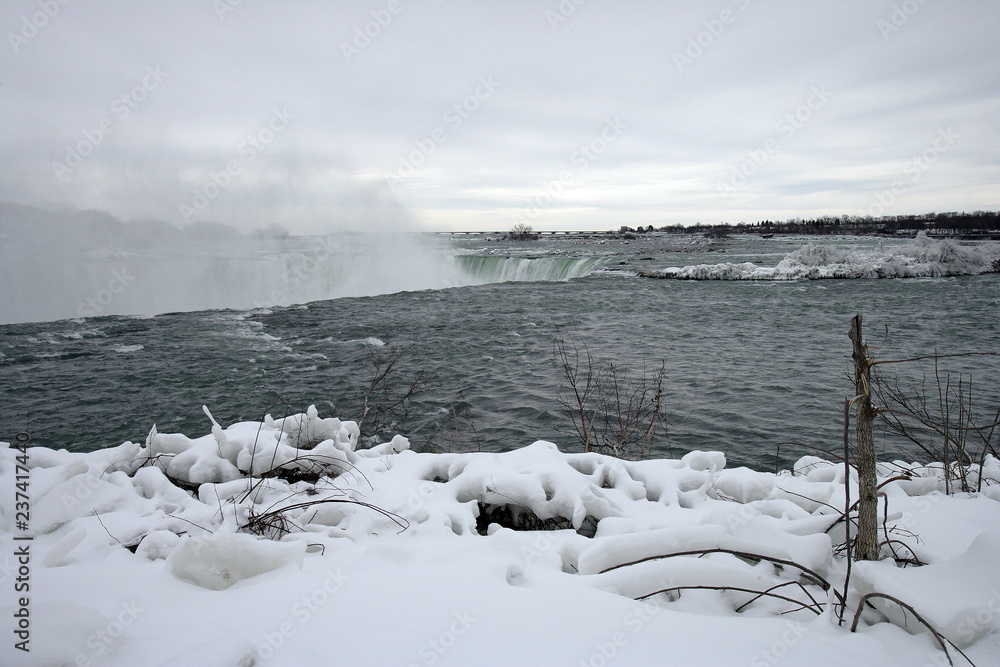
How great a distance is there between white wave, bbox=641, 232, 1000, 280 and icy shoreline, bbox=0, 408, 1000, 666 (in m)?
22.3

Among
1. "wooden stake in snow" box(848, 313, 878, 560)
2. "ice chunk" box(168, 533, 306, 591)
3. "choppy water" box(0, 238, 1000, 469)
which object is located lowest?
"choppy water" box(0, 238, 1000, 469)

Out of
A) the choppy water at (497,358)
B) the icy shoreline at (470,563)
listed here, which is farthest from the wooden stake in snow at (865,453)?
the choppy water at (497,358)

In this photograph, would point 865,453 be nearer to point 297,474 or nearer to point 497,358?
point 297,474


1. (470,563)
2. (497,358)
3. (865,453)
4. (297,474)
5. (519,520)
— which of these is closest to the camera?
(865,453)

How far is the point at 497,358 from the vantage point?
35.9 feet

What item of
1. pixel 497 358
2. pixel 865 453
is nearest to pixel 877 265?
pixel 497 358

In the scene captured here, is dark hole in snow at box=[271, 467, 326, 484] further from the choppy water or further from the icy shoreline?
the choppy water

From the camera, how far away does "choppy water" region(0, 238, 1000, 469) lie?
720 centimetres

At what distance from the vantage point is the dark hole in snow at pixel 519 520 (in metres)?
3.23

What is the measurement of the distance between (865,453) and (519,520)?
6.60 feet

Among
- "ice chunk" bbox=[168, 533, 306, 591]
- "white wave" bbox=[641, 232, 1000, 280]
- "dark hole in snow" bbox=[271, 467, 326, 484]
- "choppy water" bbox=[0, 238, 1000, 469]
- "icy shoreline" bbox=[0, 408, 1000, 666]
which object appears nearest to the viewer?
"icy shoreline" bbox=[0, 408, 1000, 666]

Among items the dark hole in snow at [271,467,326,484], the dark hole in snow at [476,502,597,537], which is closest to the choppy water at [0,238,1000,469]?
the dark hole in snow at [271,467,326,484]

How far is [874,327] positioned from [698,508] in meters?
12.6

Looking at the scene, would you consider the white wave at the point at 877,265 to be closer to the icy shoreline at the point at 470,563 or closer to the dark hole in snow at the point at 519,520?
the icy shoreline at the point at 470,563
